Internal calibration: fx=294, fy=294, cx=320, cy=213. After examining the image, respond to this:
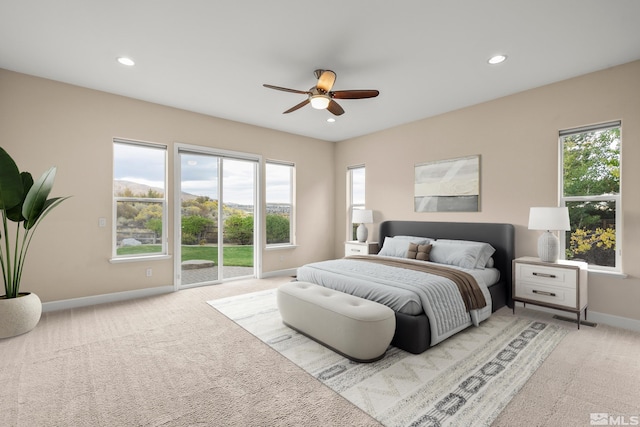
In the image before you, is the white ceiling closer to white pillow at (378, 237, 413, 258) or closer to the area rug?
white pillow at (378, 237, 413, 258)

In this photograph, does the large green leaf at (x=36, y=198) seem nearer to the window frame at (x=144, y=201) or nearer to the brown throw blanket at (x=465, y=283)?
the window frame at (x=144, y=201)

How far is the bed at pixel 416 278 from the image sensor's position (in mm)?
2680

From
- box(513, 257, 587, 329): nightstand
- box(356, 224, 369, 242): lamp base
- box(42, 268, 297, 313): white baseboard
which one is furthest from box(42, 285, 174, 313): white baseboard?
box(513, 257, 587, 329): nightstand

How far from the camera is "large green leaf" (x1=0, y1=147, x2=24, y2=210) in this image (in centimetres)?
288

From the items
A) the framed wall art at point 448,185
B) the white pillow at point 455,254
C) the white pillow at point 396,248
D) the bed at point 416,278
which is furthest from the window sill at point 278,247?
the white pillow at point 455,254

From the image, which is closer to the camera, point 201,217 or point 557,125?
point 557,125

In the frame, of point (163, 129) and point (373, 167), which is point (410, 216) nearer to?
point (373, 167)

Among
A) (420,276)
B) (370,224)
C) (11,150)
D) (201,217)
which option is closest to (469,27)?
(420,276)

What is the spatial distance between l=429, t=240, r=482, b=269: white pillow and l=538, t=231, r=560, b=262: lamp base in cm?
67

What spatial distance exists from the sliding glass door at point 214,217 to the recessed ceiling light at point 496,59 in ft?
13.1

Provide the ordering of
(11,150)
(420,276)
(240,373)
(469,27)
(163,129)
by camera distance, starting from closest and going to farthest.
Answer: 1. (240,373)
2. (469,27)
3. (420,276)
4. (11,150)
5. (163,129)

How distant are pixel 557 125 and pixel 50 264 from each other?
665 centimetres

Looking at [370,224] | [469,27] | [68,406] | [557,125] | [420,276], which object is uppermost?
[469,27]

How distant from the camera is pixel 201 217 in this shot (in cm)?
509
